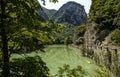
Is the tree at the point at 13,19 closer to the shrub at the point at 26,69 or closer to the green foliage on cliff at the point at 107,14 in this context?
the shrub at the point at 26,69

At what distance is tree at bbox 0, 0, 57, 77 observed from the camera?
531cm

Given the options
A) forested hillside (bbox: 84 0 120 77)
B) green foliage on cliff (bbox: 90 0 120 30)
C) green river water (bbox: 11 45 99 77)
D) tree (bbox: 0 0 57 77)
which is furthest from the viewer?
green foliage on cliff (bbox: 90 0 120 30)

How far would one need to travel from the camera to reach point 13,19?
5539 millimetres

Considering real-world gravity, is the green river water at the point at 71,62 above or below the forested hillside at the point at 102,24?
below

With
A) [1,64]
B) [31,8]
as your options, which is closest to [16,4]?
[31,8]

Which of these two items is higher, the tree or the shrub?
the tree

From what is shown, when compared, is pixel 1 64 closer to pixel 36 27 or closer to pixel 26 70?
pixel 26 70

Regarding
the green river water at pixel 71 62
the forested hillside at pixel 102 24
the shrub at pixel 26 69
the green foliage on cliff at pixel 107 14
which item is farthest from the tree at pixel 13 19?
the green foliage on cliff at pixel 107 14

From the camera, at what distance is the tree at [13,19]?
17.4ft

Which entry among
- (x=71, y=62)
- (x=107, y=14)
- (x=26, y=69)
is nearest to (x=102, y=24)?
(x=107, y=14)

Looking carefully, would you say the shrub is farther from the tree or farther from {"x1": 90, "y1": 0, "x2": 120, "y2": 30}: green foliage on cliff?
{"x1": 90, "y1": 0, "x2": 120, "y2": 30}: green foliage on cliff

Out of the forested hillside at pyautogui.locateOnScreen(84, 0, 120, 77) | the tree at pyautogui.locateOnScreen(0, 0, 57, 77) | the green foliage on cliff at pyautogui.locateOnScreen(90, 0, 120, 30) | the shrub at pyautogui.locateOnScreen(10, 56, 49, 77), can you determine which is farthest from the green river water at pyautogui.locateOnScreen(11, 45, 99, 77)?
the tree at pyautogui.locateOnScreen(0, 0, 57, 77)

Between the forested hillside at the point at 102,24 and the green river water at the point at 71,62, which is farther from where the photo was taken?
the forested hillside at the point at 102,24

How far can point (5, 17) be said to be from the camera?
17.7 ft
